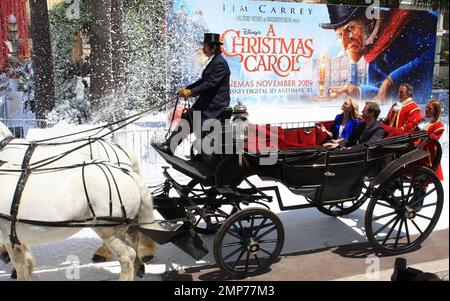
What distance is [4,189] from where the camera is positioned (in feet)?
10.3

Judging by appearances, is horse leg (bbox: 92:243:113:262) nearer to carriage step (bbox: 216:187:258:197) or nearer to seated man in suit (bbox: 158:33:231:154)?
seated man in suit (bbox: 158:33:231:154)

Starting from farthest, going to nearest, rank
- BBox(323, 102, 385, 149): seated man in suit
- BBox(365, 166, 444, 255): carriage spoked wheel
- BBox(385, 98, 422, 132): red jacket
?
BBox(385, 98, 422, 132): red jacket
BBox(323, 102, 385, 149): seated man in suit
BBox(365, 166, 444, 255): carriage spoked wheel

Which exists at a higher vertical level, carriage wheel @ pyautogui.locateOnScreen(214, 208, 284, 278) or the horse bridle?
the horse bridle

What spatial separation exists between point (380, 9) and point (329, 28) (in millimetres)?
1459

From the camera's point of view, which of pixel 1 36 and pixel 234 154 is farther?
pixel 1 36

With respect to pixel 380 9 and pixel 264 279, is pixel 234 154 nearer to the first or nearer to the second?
pixel 264 279

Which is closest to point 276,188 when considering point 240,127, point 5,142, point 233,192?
point 233,192

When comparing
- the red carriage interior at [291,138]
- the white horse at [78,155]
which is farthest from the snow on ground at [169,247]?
the red carriage interior at [291,138]

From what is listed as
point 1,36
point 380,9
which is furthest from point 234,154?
point 380,9

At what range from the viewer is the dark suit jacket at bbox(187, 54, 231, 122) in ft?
13.9

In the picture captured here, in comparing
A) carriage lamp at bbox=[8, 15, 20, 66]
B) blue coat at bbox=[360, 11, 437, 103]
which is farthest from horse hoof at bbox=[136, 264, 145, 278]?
blue coat at bbox=[360, 11, 437, 103]

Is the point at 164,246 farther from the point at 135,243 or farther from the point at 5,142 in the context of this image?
the point at 5,142

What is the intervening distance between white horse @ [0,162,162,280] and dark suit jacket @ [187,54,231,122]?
111cm
